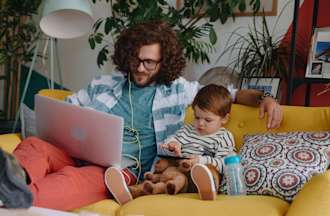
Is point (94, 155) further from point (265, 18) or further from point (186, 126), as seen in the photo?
point (265, 18)

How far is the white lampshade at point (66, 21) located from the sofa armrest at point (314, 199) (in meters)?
1.75

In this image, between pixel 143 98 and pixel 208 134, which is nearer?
pixel 208 134

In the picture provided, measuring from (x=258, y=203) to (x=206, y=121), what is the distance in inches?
18.1

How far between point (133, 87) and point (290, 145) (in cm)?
74

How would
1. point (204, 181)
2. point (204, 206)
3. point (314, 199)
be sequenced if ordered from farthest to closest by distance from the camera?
point (204, 181) < point (204, 206) < point (314, 199)

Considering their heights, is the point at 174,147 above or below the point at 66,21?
below

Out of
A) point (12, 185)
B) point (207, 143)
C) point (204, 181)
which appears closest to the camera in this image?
point (12, 185)

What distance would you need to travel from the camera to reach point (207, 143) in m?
1.79

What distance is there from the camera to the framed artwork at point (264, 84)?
2.62 meters

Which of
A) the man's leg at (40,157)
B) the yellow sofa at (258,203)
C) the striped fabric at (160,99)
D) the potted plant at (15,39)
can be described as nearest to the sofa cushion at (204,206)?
the yellow sofa at (258,203)

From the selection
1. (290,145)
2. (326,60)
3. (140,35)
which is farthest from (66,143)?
(326,60)

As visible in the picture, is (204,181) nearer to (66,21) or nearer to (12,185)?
(12,185)

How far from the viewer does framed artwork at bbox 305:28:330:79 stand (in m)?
2.59

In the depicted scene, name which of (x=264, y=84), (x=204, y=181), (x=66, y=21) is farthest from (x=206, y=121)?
(x=66, y=21)
